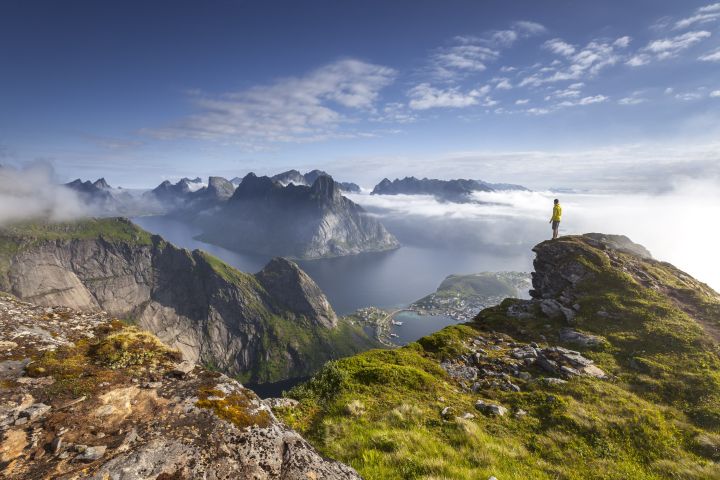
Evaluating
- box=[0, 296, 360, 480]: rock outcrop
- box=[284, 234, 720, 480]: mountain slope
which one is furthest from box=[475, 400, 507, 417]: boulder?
box=[0, 296, 360, 480]: rock outcrop

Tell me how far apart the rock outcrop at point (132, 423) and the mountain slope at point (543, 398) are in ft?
11.0

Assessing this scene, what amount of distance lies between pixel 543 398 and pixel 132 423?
18.2 meters

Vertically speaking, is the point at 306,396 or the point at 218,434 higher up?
the point at 218,434

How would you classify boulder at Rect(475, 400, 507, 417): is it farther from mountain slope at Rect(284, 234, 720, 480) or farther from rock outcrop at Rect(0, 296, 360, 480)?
rock outcrop at Rect(0, 296, 360, 480)

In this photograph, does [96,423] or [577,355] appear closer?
[96,423]

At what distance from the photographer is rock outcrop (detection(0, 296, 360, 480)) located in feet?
22.0

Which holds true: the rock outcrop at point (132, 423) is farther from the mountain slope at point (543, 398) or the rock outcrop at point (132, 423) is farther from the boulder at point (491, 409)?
the boulder at point (491, 409)

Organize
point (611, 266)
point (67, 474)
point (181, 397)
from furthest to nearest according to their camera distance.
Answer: point (611, 266) → point (181, 397) → point (67, 474)

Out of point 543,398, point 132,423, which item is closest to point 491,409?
point 543,398

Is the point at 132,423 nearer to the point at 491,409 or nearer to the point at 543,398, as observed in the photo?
the point at 491,409

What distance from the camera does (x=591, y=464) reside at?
1179cm

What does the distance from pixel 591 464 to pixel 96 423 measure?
16.1 m

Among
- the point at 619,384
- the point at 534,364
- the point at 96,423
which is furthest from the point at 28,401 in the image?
the point at 619,384

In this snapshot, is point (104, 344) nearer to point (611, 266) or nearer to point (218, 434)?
point (218, 434)
